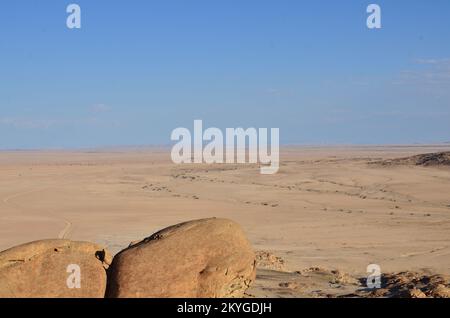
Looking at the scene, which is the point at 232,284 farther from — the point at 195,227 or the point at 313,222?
the point at 313,222

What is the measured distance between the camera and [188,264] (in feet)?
29.2

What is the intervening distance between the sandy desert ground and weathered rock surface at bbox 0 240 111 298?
123 inches

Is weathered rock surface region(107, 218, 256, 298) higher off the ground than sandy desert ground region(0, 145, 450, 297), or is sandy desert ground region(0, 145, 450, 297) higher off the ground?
weathered rock surface region(107, 218, 256, 298)

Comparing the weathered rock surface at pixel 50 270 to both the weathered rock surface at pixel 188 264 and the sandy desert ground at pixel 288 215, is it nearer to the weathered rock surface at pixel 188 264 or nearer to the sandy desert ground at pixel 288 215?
the weathered rock surface at pixel 188 264

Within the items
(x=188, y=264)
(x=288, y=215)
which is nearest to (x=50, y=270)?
(x=188, y=264)

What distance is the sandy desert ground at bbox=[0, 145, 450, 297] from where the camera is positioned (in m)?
15.8

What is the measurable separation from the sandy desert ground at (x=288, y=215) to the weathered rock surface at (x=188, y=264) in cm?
160

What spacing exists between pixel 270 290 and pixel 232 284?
2.08m

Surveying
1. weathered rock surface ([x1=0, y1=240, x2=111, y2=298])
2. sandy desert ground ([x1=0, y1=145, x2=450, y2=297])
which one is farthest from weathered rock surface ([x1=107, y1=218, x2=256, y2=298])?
sandy desert ground ([x1=0, y1=145, x2=450, y2=297])

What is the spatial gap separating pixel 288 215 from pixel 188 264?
17768mm

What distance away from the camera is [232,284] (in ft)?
29.9

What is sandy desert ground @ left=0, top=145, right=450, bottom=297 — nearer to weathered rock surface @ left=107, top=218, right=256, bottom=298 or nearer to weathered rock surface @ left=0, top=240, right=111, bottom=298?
weathered rock surface @ left=107, top=218, right=256, bottom=298
